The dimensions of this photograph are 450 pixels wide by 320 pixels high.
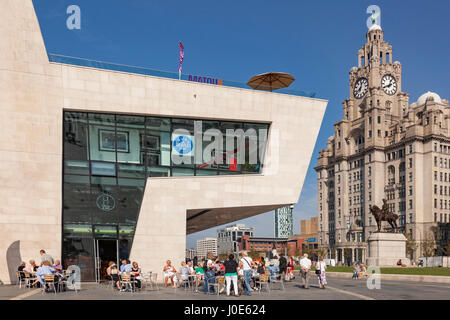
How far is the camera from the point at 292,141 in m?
29.6

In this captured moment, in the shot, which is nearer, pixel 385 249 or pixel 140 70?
pixel 140 70

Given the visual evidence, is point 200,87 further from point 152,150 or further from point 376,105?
point 376,105

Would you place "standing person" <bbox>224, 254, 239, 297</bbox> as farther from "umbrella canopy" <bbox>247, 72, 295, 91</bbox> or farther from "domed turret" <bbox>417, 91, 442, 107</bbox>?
"domed turret" <bbox>417, 91, 442, 107</bbox>

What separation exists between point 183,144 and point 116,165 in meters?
4.04

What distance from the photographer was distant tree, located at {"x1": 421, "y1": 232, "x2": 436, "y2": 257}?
96.9 m

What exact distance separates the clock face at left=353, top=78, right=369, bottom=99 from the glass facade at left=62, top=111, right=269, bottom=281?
367 ft

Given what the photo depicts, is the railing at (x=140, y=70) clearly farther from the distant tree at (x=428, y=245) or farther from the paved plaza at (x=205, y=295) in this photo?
the distant tree at (x=428, y=245)

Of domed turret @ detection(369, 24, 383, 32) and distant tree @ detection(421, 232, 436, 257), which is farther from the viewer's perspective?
domed turret @ detection(369, 24, 383, 32)

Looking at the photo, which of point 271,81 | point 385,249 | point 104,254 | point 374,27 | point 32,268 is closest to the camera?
point 32,268

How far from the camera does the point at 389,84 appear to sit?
129 metres

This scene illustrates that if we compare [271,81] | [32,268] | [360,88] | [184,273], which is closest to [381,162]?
[360,88]

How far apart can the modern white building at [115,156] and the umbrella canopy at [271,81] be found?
590mm

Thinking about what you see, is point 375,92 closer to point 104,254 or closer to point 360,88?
point 360,88

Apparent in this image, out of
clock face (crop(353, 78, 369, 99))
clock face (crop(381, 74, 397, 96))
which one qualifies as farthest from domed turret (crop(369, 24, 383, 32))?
clock face (crop(381, 74, 397, 96))
